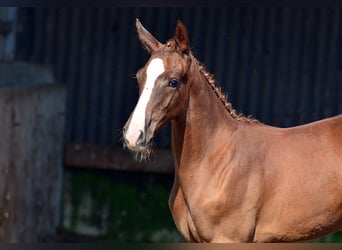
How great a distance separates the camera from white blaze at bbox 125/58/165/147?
4824 mm

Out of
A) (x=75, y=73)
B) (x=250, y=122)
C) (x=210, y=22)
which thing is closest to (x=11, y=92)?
(x=75, y=73)

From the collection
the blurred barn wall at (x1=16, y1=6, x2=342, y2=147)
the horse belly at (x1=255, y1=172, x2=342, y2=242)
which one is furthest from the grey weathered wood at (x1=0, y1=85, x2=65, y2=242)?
the horse belly at (x1=255, y1=172, x2=342, y2=242)

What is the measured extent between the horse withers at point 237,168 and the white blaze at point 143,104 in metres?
0.05

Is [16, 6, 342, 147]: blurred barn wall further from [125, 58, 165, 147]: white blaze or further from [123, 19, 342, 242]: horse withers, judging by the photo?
[125, 58, 165, 147]: white blaze

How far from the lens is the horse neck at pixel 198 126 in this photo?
209 inches

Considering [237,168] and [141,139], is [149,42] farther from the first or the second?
[237,168]

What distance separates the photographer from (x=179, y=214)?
18.0ft

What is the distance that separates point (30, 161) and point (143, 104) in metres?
3.59

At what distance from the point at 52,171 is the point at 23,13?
4.74ft

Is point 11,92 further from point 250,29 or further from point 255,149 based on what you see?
point 255,149

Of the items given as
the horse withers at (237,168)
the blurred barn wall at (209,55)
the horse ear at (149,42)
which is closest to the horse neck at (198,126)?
the horse withers at (237,168)

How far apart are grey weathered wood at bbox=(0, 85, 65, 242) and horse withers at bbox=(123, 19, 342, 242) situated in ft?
9.14

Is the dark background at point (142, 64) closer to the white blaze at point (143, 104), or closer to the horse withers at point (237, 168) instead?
the horse withers at point (237, 168)

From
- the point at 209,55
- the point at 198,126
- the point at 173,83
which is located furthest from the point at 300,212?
the point at 209,55
